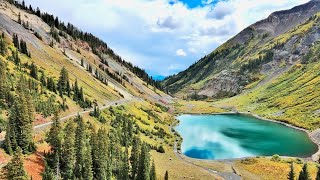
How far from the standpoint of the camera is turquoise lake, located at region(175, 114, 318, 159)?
134 m

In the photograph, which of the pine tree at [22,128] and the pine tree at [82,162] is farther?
the pine tree at [22,128]

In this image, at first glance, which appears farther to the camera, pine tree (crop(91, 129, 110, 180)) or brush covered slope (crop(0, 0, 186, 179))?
pine tree (crop(91, 129, 110, 180))

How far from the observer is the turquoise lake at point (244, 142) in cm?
13375

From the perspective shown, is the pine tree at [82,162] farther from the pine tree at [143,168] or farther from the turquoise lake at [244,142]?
the turquoise lake at [244,142]

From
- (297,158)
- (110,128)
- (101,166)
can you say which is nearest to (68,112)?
(110,128)

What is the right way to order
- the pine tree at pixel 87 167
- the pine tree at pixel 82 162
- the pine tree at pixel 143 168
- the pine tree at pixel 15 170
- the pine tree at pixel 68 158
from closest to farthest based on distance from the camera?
the pine tree at pixel 15 170 → the pine tree at pixel 87 167 → the pine tree at pixel 82 162 → the pine tree at pixel 68 158 → the pine tree at pixel 143 168

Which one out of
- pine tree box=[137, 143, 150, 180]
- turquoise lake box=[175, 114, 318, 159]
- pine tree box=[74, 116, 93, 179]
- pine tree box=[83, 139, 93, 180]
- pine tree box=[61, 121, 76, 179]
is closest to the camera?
pine tree box=[83, 139, 93, 180]

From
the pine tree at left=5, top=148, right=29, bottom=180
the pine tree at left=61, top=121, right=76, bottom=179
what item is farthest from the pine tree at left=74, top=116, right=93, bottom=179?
the pine tree at left=5, top=148, right=29, bottom=180

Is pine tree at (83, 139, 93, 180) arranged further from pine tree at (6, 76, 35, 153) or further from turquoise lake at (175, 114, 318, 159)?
turquoise lake at (175, 114, 318, 159)

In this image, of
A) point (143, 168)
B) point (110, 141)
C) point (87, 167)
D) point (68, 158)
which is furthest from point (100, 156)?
point (110, 141)

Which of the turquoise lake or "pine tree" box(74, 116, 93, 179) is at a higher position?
the turquoise lake

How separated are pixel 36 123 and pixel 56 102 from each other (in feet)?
84.8

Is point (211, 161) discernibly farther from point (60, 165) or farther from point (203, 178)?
point (60, 165)

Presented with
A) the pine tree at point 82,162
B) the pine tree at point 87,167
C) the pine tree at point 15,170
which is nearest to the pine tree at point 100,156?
the pine tree at point 82,162
